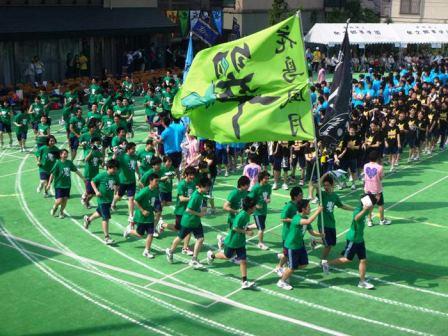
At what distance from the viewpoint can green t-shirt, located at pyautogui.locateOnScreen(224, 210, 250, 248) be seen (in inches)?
484

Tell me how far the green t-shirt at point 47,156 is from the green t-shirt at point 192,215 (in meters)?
5.83

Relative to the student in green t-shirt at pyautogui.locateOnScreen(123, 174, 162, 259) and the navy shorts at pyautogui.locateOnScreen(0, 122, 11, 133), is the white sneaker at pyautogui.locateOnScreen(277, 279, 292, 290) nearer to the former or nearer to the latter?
the student in green t-shirt at pyautogui.locateOnScreen(123, 174, 162, 259)

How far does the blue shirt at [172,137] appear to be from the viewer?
61.2 ft

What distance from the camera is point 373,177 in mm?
15578

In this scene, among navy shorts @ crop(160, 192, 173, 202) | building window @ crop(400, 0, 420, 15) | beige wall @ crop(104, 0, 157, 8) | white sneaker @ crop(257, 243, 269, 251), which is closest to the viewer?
white sneaker @ crop(257, 243, 269, 251)

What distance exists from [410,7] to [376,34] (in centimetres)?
1593

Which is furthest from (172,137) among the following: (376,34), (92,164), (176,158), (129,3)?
(376,34)

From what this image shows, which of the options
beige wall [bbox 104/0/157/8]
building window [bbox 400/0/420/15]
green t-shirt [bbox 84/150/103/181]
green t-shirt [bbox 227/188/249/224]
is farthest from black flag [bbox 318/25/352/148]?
building window [bbox 400/0/420/15]

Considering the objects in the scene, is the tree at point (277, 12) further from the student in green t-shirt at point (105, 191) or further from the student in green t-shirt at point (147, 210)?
the student in green t-shirt at point (147, 210)

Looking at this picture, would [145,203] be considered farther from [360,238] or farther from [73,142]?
[73,142]

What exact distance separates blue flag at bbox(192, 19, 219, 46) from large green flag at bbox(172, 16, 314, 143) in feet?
93.4

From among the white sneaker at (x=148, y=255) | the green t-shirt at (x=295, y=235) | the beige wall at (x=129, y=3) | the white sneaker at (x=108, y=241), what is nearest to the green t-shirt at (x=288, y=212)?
the green t-shirt at (x=295, y=235)

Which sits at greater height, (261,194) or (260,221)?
(261,194)

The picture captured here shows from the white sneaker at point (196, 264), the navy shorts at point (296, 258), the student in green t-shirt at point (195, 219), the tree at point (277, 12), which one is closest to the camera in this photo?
the navy shorts at point (296, 258)
